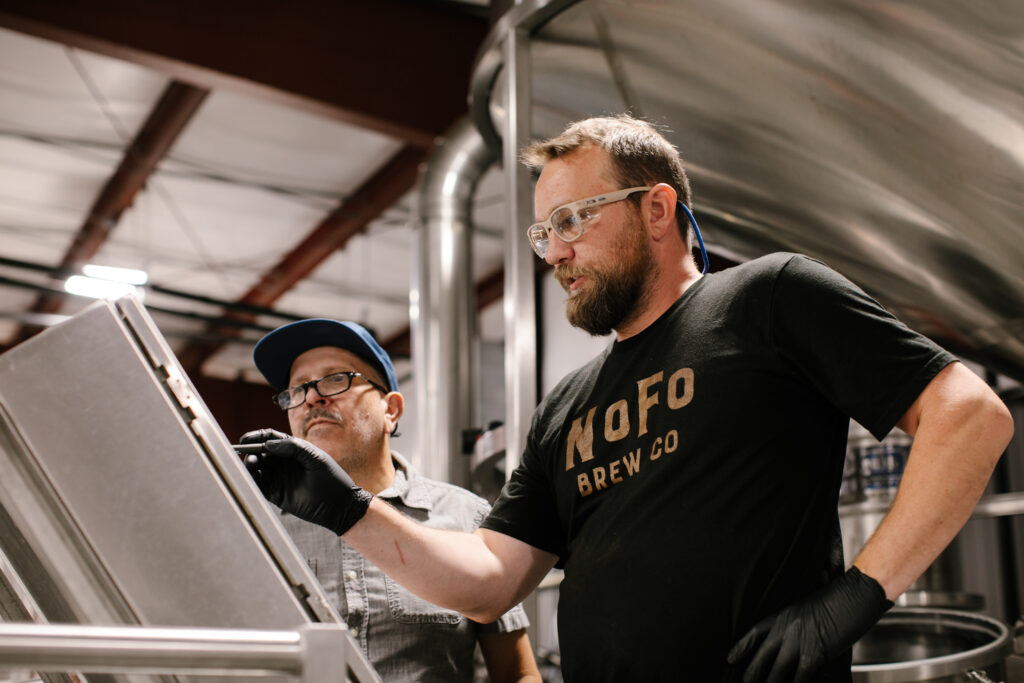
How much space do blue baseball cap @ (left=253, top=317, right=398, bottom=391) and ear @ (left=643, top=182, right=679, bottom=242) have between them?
2.32 ft

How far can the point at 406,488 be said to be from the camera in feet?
5.82

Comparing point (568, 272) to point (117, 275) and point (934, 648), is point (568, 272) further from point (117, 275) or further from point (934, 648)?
point (117, 275)

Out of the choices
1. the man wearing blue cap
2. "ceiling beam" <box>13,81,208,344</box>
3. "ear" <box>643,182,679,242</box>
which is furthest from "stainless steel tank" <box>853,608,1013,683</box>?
"ceiling beam" <box>13,81,208,344</box>

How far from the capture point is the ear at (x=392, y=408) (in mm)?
1911

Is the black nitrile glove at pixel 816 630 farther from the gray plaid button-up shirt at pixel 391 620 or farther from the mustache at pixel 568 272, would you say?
the gray plaid button-up shirt at pixel 391 620

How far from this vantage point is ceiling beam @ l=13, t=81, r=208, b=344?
17.6ft

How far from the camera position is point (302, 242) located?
24.6ft

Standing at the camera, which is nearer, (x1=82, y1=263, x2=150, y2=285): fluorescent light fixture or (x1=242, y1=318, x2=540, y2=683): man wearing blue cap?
(x1=242, y1=318, x2=540, y2=683): man wearing blue cap

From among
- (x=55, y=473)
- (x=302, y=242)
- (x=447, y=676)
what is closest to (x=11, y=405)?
(x=55, y=473)

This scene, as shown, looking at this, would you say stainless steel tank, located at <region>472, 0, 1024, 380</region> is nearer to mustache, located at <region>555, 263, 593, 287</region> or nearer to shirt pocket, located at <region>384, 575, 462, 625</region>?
mustache, located at <region>555, 263, 593, 287</region>

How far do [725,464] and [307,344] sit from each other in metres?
1.03

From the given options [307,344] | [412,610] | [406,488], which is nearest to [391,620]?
[412,610]

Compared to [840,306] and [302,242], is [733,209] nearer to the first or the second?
[840,306]

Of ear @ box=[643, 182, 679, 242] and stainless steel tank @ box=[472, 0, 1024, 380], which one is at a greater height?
stainless steel tank @ box=[472, 0, 1024, 380]
